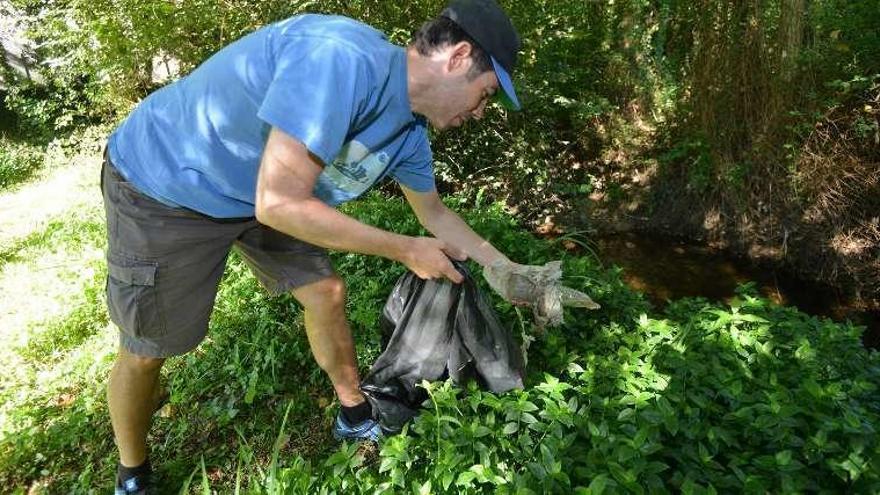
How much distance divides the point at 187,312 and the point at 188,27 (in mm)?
5399

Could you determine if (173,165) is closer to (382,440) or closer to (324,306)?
(324,306)

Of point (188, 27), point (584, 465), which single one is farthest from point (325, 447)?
point (188, 27)

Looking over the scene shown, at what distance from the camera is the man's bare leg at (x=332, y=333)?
86.3 inches

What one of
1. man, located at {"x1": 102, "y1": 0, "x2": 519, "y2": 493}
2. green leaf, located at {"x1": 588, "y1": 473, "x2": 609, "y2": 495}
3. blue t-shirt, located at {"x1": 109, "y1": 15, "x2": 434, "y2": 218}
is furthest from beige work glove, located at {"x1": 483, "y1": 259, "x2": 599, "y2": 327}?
green leaf, located at {"x1": 588, "y1": 473, "x2": 609, "y2": 495}

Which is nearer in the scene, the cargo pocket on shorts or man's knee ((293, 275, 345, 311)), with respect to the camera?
the cargo pocket on shorts

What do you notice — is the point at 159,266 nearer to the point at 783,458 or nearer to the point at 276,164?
the point at 276,164

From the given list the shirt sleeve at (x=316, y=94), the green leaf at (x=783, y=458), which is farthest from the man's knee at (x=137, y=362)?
the green leaf at (x=783, y=458)

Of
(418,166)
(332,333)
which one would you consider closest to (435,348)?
(332,333)

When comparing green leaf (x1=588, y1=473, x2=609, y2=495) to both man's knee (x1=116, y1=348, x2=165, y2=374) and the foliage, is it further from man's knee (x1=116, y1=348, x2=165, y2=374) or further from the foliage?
the foliage

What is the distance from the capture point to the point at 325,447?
8.29ft

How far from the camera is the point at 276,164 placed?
1509 mm

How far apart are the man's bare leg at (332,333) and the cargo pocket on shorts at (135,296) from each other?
492 mm

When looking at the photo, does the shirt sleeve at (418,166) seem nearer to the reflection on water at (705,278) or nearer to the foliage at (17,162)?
the reflection on water at (705,278)

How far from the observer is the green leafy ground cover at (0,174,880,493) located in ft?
5.60
